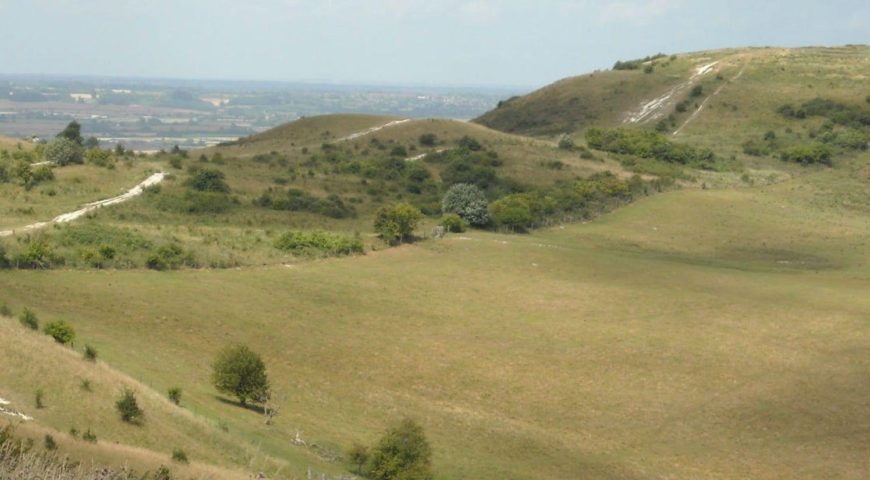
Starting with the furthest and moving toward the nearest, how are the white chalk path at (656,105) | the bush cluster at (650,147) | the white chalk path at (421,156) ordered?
the white chalk path at (656,105), the bush cluster at (650,147), the white chalk path at (421,156)

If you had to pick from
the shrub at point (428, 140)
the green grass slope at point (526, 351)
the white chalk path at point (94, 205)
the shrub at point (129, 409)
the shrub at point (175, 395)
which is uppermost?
the shrub at point (428, 140)

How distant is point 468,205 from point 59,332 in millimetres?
42106

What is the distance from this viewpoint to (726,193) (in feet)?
307

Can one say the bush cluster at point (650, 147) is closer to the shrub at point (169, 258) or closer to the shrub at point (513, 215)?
the shrub at point (513, 215)

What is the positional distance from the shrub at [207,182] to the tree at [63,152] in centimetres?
861

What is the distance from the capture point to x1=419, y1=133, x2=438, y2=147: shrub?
113 meters

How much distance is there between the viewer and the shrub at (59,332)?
33188 mm

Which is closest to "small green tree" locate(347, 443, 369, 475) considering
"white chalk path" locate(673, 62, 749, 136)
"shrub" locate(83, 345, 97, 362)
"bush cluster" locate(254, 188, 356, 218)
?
"shrub" locate(83, 345, 97, 362)

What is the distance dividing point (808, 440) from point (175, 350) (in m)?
23.5

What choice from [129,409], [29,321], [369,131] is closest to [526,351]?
[29,321]

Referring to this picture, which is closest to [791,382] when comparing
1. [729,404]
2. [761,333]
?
[729,404]

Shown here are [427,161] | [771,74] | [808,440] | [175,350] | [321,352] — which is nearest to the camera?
[808,440]

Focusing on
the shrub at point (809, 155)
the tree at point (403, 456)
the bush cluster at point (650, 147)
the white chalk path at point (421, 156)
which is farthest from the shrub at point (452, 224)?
the shrub at point (809, 155)

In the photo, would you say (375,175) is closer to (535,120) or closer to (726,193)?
(726,193)
